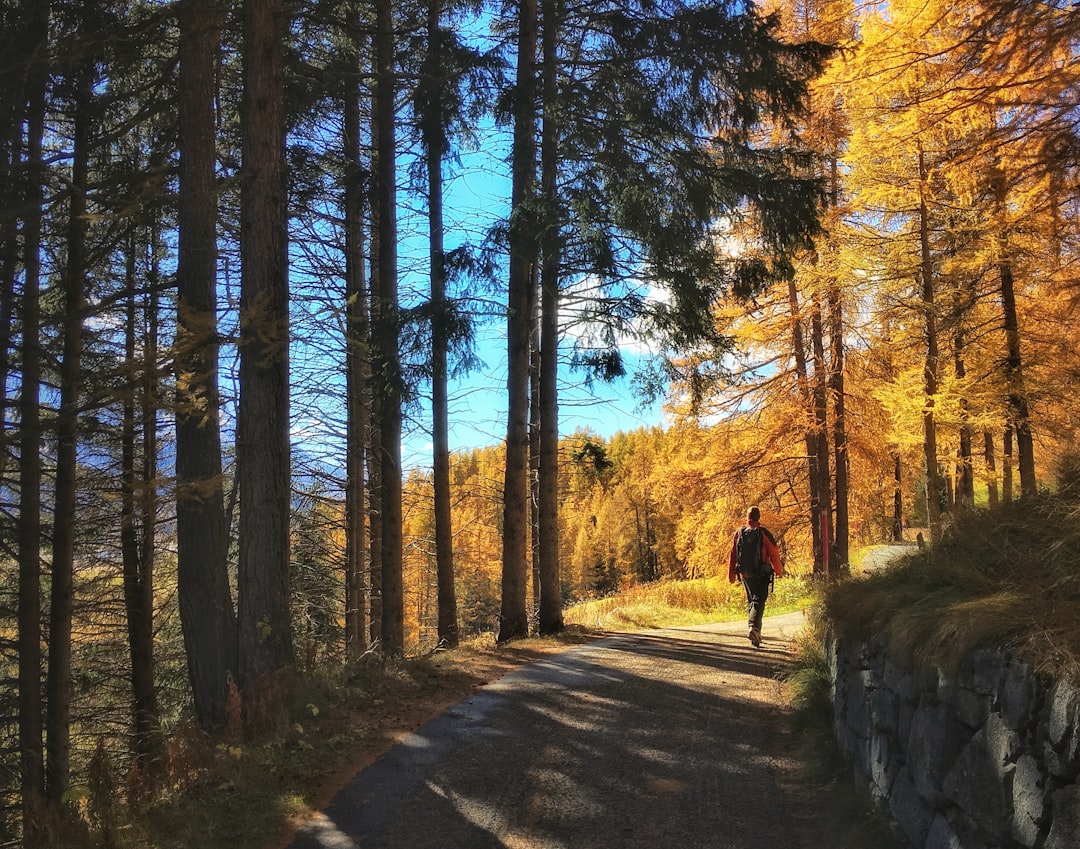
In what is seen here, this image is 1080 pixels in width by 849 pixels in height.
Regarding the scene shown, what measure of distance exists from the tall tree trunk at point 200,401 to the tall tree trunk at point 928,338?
12.6 m

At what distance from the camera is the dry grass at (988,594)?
3156mm

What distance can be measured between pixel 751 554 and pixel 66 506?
980cm

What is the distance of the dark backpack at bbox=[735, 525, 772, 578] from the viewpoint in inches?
406

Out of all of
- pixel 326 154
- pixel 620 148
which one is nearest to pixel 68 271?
pixel 326 154

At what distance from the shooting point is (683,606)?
20312 mm

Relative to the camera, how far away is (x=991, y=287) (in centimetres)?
1561

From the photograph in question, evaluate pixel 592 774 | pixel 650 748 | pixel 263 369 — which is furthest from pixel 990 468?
pixel 263 369

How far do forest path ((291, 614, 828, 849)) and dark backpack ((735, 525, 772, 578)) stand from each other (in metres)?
1.89

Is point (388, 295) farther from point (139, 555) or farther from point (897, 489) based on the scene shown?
point (897, 489)

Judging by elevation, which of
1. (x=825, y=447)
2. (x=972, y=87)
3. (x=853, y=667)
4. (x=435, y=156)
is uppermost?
(x=435, y=156)

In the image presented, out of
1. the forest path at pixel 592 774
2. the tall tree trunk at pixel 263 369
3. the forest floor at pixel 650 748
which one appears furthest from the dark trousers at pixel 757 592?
the tall tree trunk at pixel 263 369

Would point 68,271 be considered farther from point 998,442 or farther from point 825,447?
point 998,442

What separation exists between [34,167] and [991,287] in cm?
1636

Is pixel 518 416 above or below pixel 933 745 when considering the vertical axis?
above
